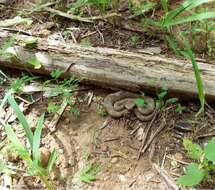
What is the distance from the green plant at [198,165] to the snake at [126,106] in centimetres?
38

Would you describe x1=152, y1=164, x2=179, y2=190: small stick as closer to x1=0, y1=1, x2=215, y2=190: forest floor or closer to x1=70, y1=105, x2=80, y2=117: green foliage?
x1=0, y1=1, x2=215, y2=190: forest floor

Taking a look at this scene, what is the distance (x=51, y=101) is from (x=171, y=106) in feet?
A: 2.54

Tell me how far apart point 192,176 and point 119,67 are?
2.82 feet

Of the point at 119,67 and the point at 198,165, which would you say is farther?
the point at 119,67

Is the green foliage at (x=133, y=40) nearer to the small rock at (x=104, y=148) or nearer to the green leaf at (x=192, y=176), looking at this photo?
the small rock at (x=104, y=148)

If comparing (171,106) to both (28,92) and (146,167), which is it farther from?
(28,92)

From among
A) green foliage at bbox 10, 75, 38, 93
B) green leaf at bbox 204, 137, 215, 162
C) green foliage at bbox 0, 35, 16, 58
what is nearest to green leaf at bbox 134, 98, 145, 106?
green leaf at bbox 204, 137, 215, 162

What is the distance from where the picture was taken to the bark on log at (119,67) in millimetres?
2375

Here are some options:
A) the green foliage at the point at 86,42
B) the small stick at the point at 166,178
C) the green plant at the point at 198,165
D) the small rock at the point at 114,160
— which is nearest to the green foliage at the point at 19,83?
the green foliage at the point at 86,42

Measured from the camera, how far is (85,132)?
2375 millimetres

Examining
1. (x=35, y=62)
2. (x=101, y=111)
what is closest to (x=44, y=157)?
(x=101, y=111)

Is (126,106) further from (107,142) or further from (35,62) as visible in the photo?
(35,62)

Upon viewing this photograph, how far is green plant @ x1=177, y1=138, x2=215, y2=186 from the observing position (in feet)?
6.21

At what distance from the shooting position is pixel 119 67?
97.3 inches
